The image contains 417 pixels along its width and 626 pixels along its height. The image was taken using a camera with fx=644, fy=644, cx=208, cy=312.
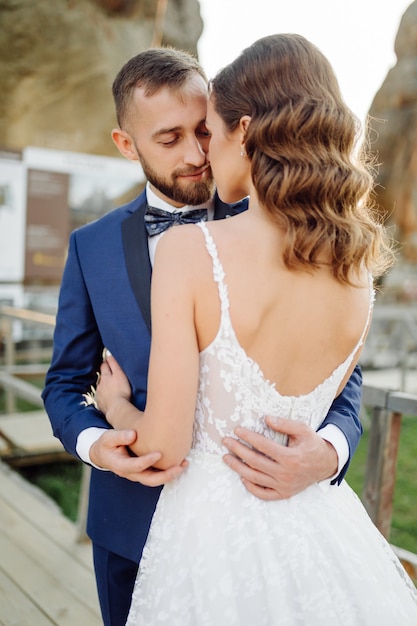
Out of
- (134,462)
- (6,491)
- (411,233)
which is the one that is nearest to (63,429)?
(134,462)

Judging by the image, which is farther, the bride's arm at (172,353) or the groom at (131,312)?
the groom at (131,312)

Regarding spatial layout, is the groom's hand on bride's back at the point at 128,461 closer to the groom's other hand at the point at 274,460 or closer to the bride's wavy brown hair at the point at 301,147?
the groom's other hand at the point at 274,460

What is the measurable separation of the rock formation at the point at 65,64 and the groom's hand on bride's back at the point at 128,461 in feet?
28.3

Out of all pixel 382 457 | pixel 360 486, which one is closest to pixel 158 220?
pixel 382 457

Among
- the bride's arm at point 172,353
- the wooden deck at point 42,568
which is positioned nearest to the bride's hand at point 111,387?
the bride's arm at point 172,353

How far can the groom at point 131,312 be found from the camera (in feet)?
4.73

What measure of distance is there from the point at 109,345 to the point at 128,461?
361mm

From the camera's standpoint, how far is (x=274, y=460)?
1279 millimetres

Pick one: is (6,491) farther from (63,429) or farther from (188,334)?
(188,334)

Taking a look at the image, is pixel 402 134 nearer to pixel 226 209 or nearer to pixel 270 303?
pixel 226 209

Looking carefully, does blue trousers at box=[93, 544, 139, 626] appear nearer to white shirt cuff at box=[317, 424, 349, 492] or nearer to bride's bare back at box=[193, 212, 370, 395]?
white shirt cuff at box=[317, 424, 349, 492]

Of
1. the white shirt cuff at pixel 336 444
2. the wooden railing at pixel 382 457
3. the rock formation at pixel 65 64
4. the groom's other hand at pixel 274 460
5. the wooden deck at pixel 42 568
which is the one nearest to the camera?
the groom's other hand at pixel 274 460

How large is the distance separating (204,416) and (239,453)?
0.33ft

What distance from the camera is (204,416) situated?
1.29 metres
